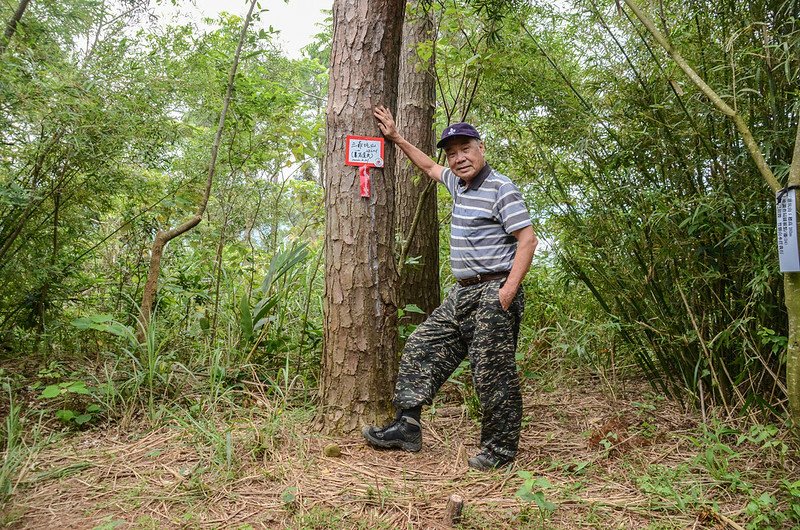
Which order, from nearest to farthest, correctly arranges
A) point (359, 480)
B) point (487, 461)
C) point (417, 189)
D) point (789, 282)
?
point (789, 282)
point (359, 480)
point (487, 461)
point (417, 189)

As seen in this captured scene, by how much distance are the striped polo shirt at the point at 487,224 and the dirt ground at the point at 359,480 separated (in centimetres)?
103

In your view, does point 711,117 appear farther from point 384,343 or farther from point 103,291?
point 103,291

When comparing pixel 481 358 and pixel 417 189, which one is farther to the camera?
pixel 417 189

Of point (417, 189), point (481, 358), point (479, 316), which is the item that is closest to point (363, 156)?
point (479, 316)

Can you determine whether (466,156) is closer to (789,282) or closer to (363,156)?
(363,156)

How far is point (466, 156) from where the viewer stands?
10.5 feet

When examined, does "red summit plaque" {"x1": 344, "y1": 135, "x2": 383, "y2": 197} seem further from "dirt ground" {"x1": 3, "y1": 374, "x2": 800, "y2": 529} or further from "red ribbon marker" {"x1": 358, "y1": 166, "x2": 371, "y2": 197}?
"dirt ground" {"x1": 3, "y1": 374, "x2": 800, "y2": 529}

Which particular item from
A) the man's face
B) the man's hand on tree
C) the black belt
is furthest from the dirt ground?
the man's hand on tree

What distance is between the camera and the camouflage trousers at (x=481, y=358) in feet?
10.1

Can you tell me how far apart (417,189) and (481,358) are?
2.17 meters

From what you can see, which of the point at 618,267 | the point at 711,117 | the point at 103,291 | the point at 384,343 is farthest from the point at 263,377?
the point at 711,117

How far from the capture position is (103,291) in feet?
15.8

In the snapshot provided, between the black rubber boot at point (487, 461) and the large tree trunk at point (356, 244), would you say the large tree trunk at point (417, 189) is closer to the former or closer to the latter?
the large tree trunk at point (356, 244)

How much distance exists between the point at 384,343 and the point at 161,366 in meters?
1.59
